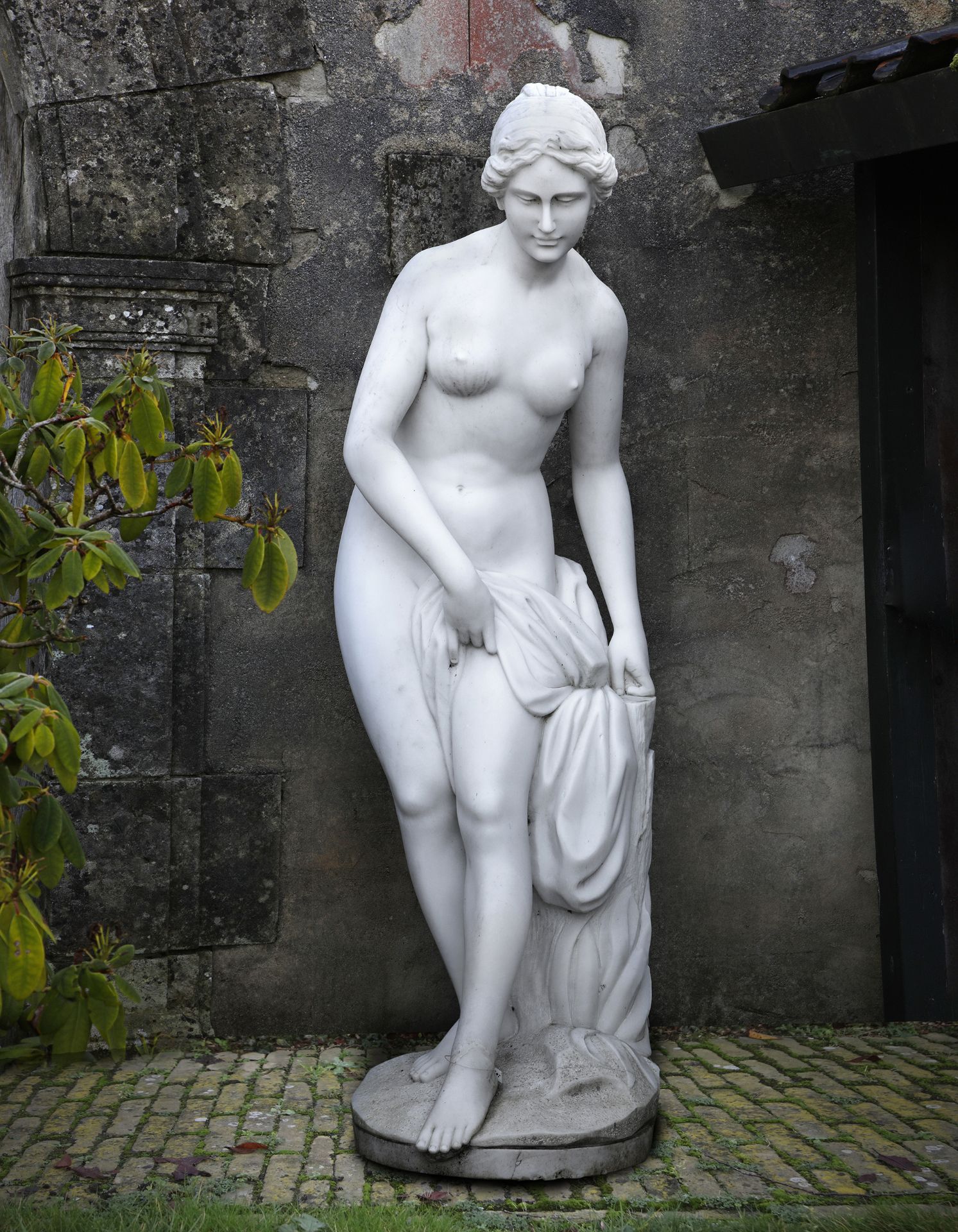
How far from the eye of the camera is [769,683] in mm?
4332

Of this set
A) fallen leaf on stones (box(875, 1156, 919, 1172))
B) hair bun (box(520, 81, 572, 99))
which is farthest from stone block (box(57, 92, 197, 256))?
fallen leaf on stones (box(875, 1156, 919, 1172))

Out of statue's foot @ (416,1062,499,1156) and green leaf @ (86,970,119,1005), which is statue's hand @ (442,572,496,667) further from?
green leaf @ (86,970,119,1005)

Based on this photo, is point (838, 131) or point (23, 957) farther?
point (838, 131)

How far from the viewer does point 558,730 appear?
3348 millimetres

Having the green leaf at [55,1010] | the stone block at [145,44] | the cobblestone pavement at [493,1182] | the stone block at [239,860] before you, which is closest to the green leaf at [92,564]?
the green leaf at [55,1010]

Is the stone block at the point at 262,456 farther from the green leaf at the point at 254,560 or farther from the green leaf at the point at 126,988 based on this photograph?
the green leaf at the point at 126,988

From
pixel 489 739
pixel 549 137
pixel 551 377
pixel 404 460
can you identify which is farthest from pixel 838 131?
pixel 489 739

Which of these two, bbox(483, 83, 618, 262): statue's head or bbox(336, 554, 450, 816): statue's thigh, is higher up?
bbox(483, 83, 618, 262): statue's head

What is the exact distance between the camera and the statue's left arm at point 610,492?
352cm

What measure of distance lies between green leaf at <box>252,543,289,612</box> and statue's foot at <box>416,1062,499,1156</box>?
4.36 feet

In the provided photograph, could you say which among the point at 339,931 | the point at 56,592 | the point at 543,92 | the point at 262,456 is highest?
the point at 543,92

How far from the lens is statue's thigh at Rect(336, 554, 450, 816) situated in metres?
3.35

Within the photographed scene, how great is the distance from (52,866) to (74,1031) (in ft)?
0.84

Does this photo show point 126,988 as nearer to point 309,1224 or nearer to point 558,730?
point 309,1224
